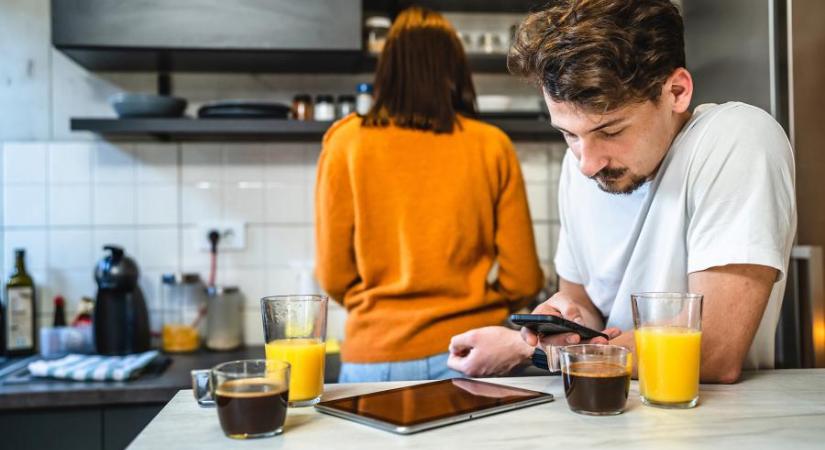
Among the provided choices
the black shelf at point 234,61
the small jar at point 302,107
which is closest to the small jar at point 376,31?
the black shelf at point 234,61

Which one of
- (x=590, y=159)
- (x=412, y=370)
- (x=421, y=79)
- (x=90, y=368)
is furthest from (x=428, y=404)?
(x=90, y=368)

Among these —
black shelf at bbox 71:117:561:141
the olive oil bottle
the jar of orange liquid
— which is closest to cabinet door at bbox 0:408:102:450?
the olive oil bottle

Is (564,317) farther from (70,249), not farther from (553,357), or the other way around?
(70,249)

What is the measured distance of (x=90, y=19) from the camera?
2.21 metres

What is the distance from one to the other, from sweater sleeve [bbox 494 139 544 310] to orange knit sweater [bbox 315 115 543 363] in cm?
3

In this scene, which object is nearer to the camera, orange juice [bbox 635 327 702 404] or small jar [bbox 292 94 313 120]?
orange juice [bbox 635 327 702 404]

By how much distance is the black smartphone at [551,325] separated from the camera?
1056mm

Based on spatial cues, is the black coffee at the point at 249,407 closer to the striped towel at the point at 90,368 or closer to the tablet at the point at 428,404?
the tablet at the point at 428,404

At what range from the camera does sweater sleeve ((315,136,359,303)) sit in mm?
1785

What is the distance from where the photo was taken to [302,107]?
8.14ft

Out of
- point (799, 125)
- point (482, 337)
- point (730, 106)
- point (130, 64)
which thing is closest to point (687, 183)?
point (730, 106)

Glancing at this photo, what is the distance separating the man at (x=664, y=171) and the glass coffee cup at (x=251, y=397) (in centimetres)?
42

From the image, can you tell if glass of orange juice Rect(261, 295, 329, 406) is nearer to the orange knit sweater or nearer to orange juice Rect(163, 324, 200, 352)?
the orange knit sweater

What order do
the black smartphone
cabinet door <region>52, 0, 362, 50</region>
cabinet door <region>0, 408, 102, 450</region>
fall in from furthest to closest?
cabinet door <region>52, 0, 362, 50</region> < cabinet door <region>0, 408, 102, 450</region> < the black smartphone
